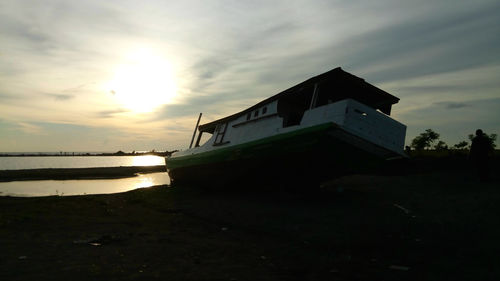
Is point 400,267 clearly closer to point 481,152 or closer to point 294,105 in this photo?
point 294,105

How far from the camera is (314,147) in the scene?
1141cm

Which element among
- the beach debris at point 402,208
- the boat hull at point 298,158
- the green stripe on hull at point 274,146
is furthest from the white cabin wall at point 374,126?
the beach debris at point 402,208

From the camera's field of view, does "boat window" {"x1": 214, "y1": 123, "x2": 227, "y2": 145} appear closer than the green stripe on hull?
No

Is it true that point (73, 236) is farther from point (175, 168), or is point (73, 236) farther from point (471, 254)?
point (175, 168)

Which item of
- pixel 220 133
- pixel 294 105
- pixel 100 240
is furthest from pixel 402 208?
pixel 220 133

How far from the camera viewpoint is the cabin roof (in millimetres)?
12531

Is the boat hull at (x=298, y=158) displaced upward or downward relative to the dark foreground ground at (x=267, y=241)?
upward

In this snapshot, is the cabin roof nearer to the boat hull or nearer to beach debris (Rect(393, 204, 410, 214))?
the boat hull

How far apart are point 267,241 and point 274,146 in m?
6.14

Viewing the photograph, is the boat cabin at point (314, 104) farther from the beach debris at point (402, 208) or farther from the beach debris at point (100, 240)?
the beach debris at point (100, 240)

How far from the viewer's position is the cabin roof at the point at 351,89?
493 inches

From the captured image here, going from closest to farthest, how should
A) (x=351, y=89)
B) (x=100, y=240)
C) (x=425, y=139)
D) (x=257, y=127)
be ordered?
(x=100, y=240) < (x=351, y=89) < (x=257, y=127) < (x=425, y=139)

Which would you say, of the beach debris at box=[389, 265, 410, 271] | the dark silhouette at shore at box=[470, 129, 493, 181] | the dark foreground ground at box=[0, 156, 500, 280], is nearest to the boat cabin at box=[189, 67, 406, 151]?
the dark foreground ground at box=[0, 156, 500, 280]

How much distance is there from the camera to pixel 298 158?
12234mm
